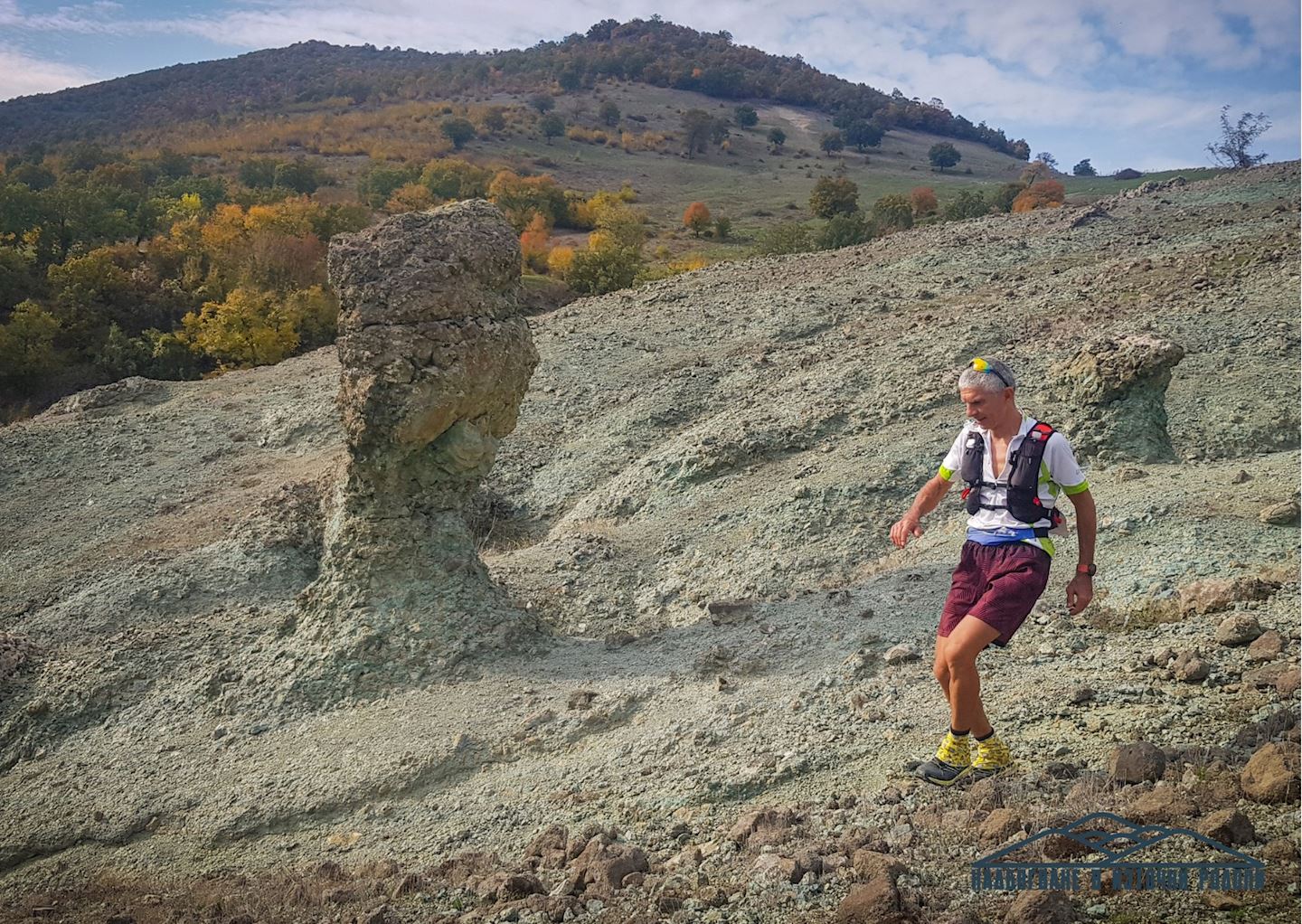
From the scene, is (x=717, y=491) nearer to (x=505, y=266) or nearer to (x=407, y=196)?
(x=505, y=266)

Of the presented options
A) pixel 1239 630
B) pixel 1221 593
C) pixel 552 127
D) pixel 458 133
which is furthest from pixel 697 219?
pixel 1239 630

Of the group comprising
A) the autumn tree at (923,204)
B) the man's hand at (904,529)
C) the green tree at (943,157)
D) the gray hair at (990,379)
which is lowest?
the man's hand at (904,529)

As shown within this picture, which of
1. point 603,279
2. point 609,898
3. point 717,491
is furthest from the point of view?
point 603,279

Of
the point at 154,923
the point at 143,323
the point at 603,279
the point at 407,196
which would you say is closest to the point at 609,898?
the point at 154,923

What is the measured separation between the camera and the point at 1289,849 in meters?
3.76

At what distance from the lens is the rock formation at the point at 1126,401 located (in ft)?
34.6

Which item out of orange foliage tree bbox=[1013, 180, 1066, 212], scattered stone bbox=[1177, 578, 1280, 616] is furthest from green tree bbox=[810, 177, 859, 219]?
scattered stone bbox=[1177, 578, 1280, 616]

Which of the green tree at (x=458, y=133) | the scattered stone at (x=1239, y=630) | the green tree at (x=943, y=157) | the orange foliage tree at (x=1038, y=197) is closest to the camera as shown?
the scattered stone at (x=1239, y=630)

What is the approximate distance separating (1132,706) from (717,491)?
272 inches

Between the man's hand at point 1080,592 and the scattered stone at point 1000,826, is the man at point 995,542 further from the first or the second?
the scattered stone at point 1000,826

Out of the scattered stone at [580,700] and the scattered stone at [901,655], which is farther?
the scattered stone at [580,700]

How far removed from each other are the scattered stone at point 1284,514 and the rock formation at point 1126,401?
8.48ft

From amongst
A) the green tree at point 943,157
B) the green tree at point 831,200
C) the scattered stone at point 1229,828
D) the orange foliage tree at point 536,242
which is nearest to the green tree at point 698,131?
the green tree at point 943,157

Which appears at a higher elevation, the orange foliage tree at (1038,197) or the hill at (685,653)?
the orange foliage tree at (1038,197)
